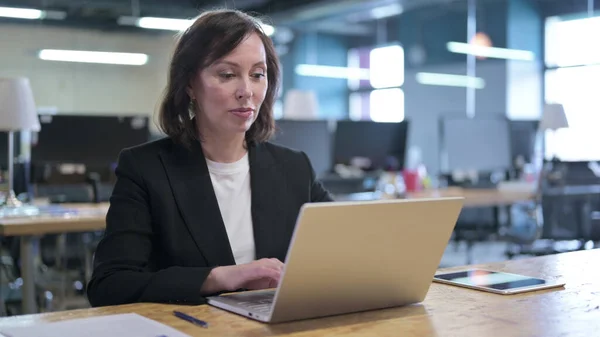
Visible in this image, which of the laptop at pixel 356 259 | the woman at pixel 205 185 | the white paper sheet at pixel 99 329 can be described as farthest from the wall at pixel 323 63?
the white paper sheet at pixel 99 329

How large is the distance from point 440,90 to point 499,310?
335 inches

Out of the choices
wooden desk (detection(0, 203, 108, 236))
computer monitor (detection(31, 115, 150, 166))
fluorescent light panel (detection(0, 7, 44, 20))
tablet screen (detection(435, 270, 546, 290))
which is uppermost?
fluorescent light panel (detection(0, 7, 44, 20))

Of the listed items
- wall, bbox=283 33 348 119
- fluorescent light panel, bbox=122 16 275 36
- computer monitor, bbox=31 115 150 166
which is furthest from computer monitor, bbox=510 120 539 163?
wall, bbox=283 33 348 119

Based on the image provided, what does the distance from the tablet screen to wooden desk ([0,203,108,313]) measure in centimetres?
188

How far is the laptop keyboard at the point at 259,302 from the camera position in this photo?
1190mm

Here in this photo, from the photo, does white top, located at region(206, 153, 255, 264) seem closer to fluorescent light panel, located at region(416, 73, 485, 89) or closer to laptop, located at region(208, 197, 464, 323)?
laptop, located at region(208, 197, 464, 323)

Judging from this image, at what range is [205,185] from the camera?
167 cm

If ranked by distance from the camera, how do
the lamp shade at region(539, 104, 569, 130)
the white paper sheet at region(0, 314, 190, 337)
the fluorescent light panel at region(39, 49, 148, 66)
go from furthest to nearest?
the fluorescent light panel at region(39, 49, 148, 66) < the lamp shade at region(539, 104, 569, 130) < the white paper sheet at region(0, 314, 190, 337)

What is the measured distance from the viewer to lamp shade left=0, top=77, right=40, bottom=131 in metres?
3.45

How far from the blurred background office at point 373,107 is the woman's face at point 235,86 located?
312mm

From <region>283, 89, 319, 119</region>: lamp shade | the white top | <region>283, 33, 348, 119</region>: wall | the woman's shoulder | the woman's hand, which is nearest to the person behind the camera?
the woman's hand

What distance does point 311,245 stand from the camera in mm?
1075

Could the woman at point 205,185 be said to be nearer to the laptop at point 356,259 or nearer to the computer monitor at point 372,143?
the laptop at point 356,259

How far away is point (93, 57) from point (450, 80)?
4.40m
